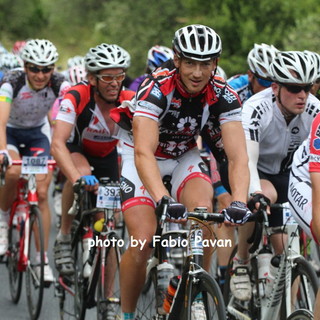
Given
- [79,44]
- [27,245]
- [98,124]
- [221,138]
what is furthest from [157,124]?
[79,44]

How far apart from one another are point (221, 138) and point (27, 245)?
2.67 m

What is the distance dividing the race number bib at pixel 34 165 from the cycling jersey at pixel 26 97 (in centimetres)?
77

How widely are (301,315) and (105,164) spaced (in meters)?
3.23

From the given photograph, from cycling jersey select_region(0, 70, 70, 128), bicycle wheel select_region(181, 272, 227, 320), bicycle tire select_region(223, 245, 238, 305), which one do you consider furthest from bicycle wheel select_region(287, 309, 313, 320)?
cycling jersey select_region(0, 70, 70, 128)

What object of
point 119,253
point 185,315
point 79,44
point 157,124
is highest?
point 79,44

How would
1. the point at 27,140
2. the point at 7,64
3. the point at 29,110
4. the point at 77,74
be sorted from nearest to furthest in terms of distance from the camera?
the point at 29,110, the point at 27,140, the point at 77,74, the point at 7,64

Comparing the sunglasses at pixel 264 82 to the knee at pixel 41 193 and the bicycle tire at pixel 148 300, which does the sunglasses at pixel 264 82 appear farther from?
the bicycle tire at pixel 148 300

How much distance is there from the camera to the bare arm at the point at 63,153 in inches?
291

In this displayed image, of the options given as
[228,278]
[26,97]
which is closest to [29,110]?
[26,97]

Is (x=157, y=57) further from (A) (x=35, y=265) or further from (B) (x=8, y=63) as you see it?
(A) (x=35, y=265)

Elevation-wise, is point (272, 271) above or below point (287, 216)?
below

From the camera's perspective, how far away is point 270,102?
276 inches

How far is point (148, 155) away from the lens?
18.8 feet

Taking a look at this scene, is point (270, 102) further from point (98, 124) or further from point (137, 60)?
point (137, 60)
